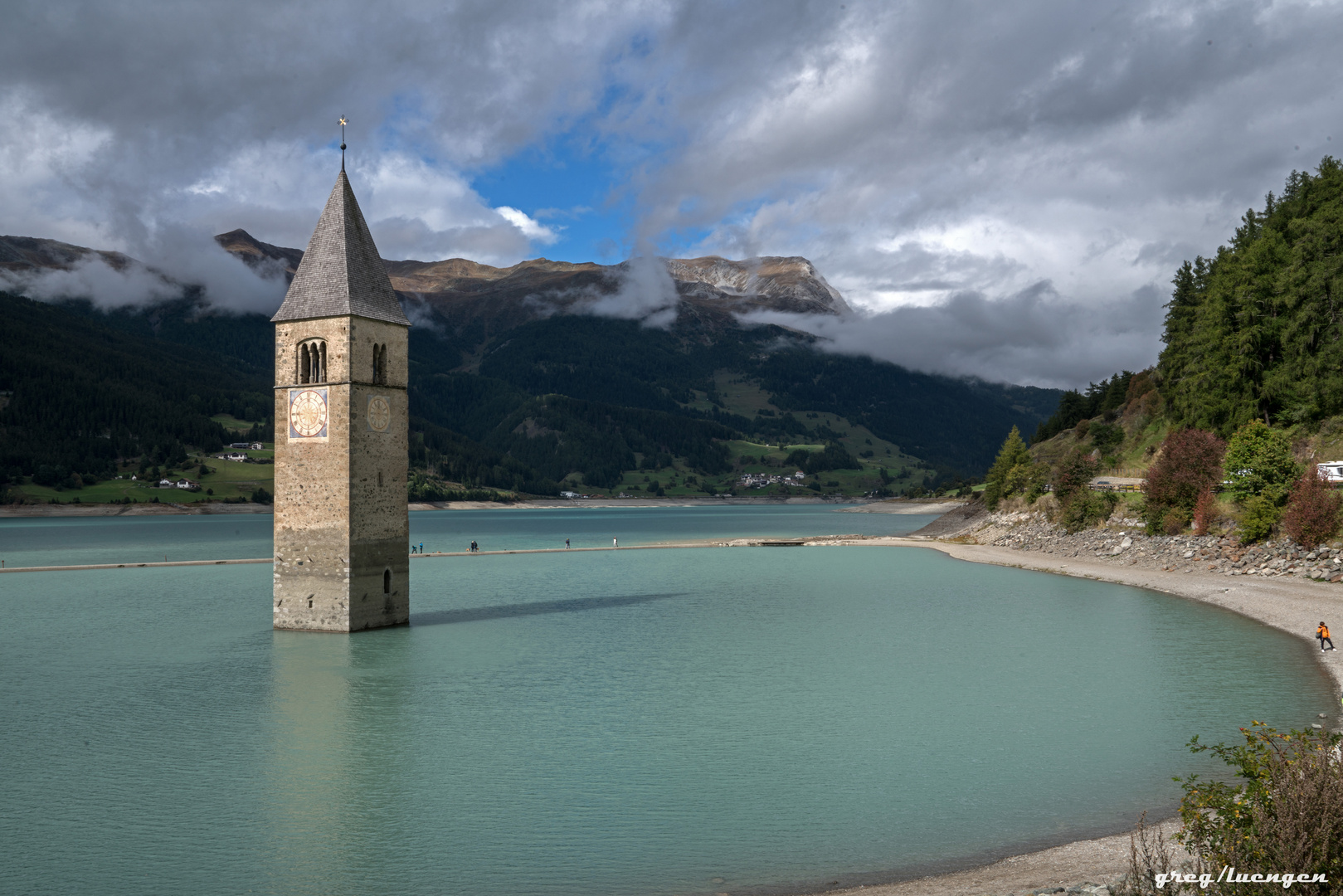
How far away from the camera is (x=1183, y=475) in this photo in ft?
213

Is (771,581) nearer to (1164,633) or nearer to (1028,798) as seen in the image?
(1164,633)

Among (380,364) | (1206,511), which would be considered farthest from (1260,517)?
(380,364)

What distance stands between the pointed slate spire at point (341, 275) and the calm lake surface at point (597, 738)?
1388cm

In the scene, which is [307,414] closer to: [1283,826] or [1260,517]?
[1283,826]

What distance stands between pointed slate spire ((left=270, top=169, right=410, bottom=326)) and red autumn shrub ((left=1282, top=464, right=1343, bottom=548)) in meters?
48.3

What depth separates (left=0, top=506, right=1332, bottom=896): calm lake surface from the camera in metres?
17.0

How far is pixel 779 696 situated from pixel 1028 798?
11.4 meters

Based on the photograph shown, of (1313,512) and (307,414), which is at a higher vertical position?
(307,414)

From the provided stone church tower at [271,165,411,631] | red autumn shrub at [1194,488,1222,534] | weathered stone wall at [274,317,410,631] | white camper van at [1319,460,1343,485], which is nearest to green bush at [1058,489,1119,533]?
red autumn shrub at [1194,488,1222,534]

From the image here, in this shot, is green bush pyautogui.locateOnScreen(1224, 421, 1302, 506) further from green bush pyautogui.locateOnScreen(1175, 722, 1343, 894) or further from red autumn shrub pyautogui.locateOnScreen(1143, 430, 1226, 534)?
green bush pyautogui.locateOnScreen(1175, 722, 1343, 894)

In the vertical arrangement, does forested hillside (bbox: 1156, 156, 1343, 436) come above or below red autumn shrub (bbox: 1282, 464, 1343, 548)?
above

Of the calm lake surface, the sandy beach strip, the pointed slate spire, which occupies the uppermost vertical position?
the pointed slate spire

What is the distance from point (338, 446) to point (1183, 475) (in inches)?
2181

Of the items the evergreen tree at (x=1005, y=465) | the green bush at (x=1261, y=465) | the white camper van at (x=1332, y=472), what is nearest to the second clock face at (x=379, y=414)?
the green bush at (x=1261, y=465)
